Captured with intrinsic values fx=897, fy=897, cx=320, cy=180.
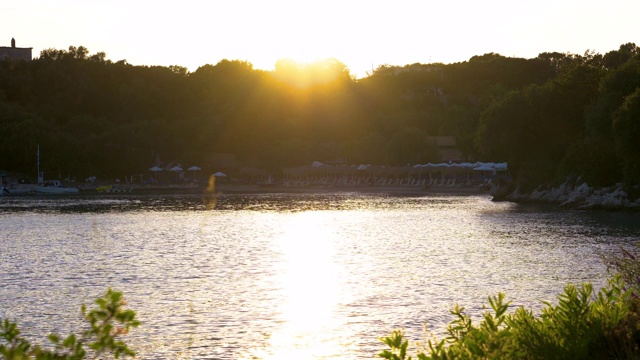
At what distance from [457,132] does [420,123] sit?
21.5 metres

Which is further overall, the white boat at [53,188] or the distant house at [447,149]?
the distant house at [447,149]

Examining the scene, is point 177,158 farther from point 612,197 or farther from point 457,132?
point 612,197

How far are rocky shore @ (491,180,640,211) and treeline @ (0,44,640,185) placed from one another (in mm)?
23978

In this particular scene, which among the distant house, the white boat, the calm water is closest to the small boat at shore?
the white boat

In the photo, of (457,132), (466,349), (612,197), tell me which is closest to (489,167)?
(457,132)

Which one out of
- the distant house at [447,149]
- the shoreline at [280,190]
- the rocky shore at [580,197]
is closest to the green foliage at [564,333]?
the rocky shore at [580,197]

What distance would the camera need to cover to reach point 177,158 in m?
147

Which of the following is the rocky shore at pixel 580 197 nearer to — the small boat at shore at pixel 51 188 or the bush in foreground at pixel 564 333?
the bush in foreground at pixel 564 333

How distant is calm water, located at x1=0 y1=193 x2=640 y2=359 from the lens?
20625mm

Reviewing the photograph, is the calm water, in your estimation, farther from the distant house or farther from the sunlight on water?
the distant house

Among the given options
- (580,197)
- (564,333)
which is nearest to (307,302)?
(564,333)

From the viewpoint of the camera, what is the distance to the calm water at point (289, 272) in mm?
20625

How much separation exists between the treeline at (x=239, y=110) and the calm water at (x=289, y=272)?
57.2 metres

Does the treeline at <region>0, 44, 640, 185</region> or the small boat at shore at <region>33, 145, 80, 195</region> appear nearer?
the small boat at shore at <region>33, 145, 80, 195</region>
